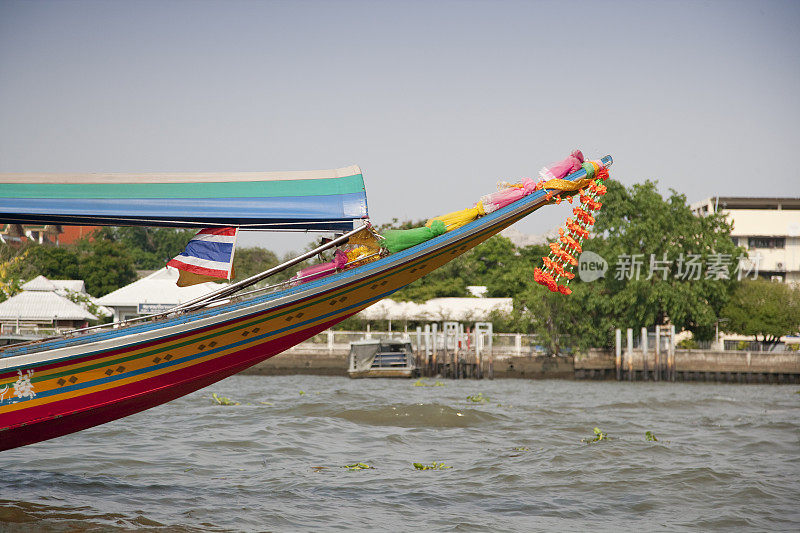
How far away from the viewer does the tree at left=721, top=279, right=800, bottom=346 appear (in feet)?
119

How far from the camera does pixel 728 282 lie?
37000 millimetres

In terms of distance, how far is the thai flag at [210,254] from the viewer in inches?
248

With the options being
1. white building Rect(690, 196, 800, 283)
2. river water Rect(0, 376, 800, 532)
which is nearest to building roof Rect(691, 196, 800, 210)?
white building Rect(690, 196, 800, 283)

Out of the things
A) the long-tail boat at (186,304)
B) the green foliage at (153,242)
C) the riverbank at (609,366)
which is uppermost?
the green foliage at (153,242)

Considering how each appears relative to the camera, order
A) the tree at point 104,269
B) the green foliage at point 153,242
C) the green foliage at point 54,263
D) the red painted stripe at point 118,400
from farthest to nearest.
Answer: the green foliage at point 153,242
the tree at point 104,269
the green foliage at point 54,263
the red painted stripe at point 118,400

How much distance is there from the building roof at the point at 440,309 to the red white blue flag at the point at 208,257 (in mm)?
33683

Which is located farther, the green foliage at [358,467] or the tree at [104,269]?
the tree at [104,269]

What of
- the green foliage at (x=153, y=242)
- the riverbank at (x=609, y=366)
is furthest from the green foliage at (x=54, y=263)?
the riverbank at (x=609, y=366)

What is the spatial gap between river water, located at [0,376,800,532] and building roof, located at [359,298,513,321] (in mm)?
24260

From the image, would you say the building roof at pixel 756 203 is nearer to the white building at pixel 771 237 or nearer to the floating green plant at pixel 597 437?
the white building at pixel 771 237

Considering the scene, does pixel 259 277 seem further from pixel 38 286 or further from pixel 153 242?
pixel 153 242

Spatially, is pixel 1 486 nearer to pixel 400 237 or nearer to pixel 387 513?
pixel 387 513

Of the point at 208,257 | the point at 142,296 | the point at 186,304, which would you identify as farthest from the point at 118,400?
the point at 142,296

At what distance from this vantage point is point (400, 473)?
9258 millimetres
